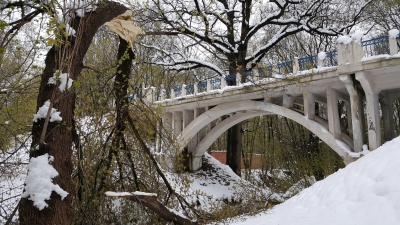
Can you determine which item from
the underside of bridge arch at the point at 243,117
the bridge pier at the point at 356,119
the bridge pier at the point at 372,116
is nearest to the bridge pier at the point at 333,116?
the underside of bridge arch at the point at 243,117

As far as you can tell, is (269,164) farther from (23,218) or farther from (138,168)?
(23,218)

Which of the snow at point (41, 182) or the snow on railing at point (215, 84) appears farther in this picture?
the snow on railing at point (215, 84)

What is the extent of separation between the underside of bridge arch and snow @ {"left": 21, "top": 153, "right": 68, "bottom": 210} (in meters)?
6.12

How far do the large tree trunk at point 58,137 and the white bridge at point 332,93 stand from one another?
350 centimetres

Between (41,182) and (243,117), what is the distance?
12.0 m

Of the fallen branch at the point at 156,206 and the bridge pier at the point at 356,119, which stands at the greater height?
the bridge pier at the point at 356,119

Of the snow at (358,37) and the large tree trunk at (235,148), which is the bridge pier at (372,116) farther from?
the large tree trunk at (235,148)

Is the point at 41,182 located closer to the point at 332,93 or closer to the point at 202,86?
the point at 332,93

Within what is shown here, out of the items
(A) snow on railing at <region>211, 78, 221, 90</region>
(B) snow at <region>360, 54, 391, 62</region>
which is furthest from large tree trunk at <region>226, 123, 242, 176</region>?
(B) snow at <region>360, 54, 391, 62</region>

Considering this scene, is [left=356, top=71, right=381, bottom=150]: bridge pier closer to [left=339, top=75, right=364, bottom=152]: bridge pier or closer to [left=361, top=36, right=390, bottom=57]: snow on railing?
[left=339, top=75, right=364, bottom=152]: bridge pier

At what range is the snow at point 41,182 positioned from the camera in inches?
102

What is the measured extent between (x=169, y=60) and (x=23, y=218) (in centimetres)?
1151

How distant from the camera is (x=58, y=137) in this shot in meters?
2.84

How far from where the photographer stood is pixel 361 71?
9.01m
